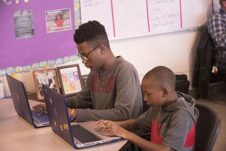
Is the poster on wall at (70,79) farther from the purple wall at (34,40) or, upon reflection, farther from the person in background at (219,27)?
the person in background at (219,27)

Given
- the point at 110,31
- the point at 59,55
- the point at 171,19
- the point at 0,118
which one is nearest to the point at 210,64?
the point at 171,19

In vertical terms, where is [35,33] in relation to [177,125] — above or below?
above

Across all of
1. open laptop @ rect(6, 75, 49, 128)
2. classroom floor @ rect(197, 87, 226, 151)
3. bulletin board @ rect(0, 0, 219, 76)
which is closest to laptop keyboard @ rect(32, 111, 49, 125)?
open laptop @ rect(6, 75, 49, 128)

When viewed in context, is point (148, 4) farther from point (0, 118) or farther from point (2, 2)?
point (0, 118)

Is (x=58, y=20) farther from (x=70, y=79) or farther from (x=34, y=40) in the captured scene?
(x=70, y=79)

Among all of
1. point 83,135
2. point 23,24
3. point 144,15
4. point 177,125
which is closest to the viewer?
point 177,125

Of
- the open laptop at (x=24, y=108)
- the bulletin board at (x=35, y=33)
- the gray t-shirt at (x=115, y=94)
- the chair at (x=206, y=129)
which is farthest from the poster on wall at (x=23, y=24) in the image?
the chair at (x=206, y=129)

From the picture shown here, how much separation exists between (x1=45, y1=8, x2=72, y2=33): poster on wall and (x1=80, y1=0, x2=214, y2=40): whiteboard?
194mm

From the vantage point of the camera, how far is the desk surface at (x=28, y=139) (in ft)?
5.67

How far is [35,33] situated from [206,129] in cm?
188

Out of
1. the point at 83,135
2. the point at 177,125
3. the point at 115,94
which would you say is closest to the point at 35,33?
the point at 115,94

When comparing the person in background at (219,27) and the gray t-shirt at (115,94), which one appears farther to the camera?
the person in background at (219,27)

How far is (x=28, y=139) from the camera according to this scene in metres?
1.91

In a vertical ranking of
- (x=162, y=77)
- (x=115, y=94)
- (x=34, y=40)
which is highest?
(x=34, y=40)
